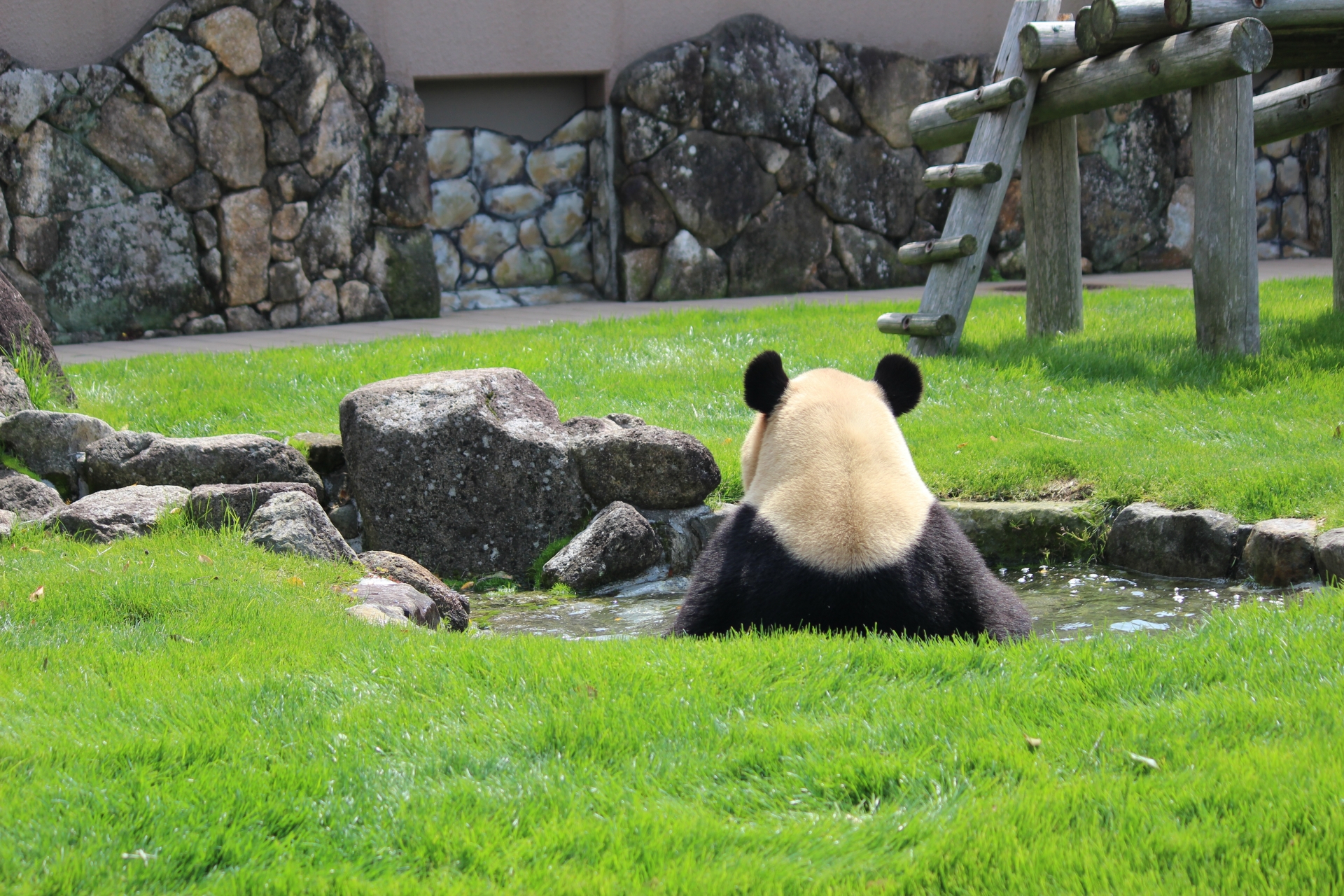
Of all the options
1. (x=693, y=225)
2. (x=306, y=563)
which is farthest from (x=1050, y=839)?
(x=693, y=225)

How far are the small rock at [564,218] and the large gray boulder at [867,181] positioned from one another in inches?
100

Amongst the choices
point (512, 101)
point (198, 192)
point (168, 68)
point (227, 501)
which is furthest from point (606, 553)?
point (512, 101)

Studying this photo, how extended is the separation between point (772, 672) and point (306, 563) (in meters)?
2.12

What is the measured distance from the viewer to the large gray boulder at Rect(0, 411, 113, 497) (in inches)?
205

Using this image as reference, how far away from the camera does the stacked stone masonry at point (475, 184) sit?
974 centimetres

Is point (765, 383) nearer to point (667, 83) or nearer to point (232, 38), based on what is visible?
point (232, 38)

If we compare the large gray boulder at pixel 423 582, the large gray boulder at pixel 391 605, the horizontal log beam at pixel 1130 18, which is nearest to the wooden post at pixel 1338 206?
the horizontal log beam at pixel 1130 18

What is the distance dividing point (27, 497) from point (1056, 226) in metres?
6.12

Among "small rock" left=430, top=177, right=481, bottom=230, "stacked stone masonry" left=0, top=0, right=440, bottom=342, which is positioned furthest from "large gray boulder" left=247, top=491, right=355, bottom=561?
"small rock" left=430, top=177, right=481, bottom=230

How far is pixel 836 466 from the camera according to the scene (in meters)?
2.98

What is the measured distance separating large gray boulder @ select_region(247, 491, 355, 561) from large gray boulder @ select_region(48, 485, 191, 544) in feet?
1.31

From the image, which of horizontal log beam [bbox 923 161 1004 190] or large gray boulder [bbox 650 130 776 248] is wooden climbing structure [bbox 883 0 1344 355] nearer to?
horizontal log beam [bbox 923 161 1004 190]

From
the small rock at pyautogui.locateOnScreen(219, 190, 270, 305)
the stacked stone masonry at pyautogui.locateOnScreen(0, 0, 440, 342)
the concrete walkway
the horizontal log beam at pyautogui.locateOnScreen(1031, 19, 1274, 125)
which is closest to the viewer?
the horizontal log beam at pyautogui.locateOnScreen(1031, 19, 1274, 125)

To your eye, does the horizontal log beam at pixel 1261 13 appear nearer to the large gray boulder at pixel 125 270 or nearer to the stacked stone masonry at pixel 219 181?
the stacked stone masonry at pixel 219 181
